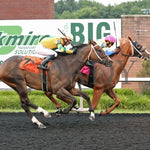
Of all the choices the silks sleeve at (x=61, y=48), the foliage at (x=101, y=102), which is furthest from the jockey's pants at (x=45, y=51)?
the foliage at (x=101, y=102)

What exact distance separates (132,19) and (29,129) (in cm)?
665

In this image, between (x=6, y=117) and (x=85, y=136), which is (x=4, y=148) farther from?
(x=6, y=117)

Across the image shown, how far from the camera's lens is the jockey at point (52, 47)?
850 cm

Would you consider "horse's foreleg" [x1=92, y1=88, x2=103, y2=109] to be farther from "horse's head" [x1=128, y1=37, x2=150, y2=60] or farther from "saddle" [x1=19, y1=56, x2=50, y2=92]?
"saddle" [x1=19, y1=56, x2=50, y2=92]

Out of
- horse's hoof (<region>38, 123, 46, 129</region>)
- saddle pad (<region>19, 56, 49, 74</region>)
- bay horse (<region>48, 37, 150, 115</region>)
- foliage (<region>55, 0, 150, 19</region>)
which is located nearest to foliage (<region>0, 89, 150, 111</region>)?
bay horse (<region>48, 37, 150, 115</region>)

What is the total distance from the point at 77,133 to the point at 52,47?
1.89 m

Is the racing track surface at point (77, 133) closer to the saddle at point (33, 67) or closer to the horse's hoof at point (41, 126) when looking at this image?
the horse's hoof at point (41, 126)

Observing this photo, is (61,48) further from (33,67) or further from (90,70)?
(90,70)

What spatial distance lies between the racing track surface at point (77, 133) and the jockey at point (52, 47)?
45.8 inches

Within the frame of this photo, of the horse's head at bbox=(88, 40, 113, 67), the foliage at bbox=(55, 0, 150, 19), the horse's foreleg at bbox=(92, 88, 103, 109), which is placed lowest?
the foliage at bbox=(55, 0, 150, 19)

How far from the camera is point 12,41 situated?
13633 mm

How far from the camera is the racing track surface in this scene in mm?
6484

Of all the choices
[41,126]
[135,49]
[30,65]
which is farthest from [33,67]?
[135,49]

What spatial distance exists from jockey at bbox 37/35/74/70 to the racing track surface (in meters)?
1.16
